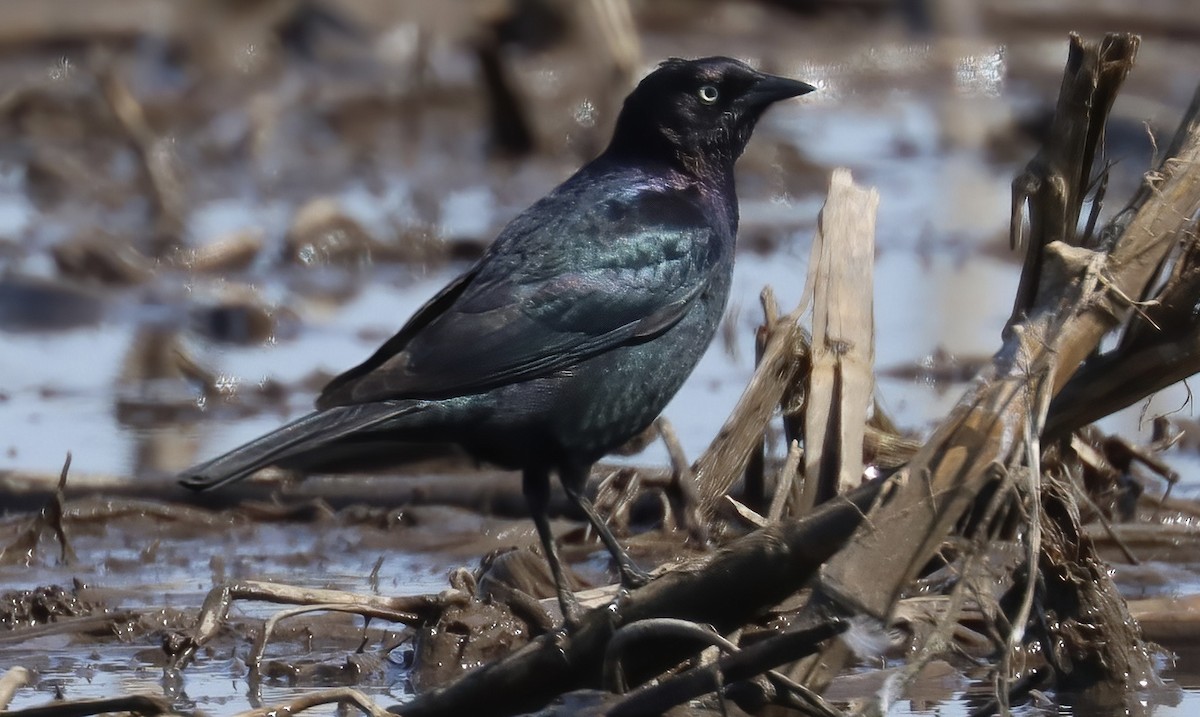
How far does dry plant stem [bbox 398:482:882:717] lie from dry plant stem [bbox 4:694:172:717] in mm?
481

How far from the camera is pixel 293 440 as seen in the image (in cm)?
418

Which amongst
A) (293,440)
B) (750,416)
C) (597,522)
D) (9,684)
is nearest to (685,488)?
(750,416)

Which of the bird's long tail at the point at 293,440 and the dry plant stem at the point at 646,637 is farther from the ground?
the bird's long tail at the point at 293,440

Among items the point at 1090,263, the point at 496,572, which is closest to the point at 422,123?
the point at 496,572

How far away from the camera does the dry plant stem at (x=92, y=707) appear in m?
3.62

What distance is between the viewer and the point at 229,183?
11.9 m

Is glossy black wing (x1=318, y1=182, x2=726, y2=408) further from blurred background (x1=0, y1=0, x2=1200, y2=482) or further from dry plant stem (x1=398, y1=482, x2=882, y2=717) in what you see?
blurred background (x1=0, y1=0, x2=1200, y2=482)

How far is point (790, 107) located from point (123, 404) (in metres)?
7.87

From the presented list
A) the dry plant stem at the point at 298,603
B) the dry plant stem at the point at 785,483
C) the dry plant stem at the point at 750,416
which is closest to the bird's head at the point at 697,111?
the dry plant stem at the point at 750,416

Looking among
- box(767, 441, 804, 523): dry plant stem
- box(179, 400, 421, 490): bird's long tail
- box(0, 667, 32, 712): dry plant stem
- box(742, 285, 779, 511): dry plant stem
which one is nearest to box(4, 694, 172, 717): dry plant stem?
box(0, 667, 32, 712): dry plant stem

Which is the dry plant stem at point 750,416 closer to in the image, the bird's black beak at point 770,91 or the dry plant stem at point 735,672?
the bird's black beak at point 770,91

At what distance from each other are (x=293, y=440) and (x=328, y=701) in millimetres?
562

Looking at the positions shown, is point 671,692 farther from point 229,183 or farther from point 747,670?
point 229,183

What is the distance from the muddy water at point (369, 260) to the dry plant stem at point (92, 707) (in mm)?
730
